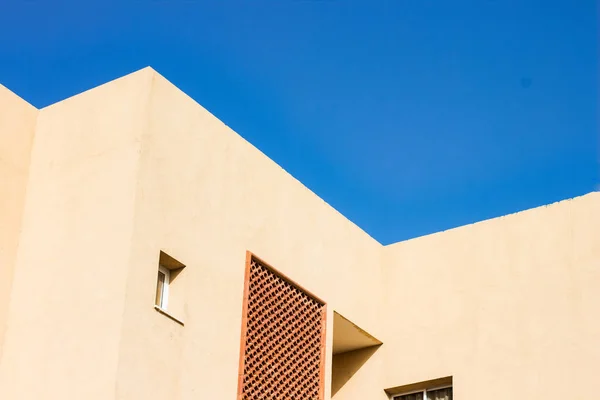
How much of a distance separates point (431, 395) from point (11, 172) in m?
6.30

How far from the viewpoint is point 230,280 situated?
523 inches

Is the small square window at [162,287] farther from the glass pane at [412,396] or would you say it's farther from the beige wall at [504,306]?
the glass pane at [412,396]

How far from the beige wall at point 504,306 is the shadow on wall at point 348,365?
1.26ft

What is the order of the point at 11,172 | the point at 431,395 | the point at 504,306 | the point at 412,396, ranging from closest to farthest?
the point at 11,172 < the point at 504,306 < the point at 431,395 < the point at 412,396

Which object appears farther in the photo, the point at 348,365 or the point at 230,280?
the point at 348,365

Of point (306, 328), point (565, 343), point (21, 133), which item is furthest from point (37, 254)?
point (565, 343)

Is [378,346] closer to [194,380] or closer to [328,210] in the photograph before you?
[328,210]

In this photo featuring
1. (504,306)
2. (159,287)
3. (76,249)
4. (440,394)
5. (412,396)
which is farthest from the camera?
(412,396)

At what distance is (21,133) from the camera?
1327 cm

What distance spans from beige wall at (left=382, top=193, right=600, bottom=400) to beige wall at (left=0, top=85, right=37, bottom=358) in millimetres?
5602

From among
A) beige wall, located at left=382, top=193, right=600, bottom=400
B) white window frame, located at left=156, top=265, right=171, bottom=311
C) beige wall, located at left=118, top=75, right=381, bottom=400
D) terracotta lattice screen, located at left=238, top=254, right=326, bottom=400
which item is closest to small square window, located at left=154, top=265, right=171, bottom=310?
white window frame, located at left=156, top=265, right=171, bottom=311

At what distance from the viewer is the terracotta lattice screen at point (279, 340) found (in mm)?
13367

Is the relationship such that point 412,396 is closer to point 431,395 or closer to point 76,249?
point 431,395

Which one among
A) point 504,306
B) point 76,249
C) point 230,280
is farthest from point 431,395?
point 76,249
